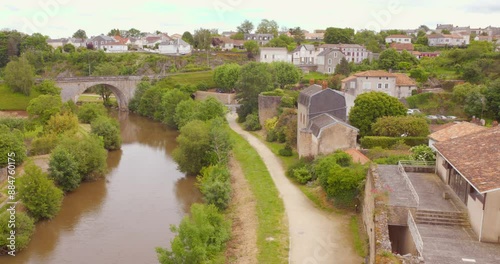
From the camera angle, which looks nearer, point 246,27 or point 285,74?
point 285,74

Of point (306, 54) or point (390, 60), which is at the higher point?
point (306, 54)

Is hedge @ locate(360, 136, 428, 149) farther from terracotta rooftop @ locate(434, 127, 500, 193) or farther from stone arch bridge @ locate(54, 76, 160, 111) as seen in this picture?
stone arch bridge @ locate(54, 76, 160, 111)

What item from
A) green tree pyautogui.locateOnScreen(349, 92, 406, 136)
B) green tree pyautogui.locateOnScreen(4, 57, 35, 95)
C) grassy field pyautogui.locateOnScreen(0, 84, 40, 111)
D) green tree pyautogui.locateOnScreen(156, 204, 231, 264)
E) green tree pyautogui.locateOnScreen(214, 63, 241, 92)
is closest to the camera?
green tree pyautogui.locateOnScreen(156, 204, 231, 264)

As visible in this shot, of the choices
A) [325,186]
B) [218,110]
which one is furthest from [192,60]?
[325,186]

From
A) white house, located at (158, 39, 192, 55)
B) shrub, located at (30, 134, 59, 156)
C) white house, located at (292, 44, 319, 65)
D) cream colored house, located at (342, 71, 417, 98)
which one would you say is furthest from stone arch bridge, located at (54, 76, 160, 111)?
cream colored house, located at (342, 71, 417, 98)

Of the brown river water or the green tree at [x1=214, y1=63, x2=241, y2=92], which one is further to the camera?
the green tree at [x1=214, y1=63, x2=241, y2=92]

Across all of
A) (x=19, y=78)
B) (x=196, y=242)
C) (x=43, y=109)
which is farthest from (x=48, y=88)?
(x=196, y=242)

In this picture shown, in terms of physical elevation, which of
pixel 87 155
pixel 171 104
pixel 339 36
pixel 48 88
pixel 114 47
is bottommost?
pixel 87 155

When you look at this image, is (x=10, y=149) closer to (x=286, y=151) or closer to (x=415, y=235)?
(x=286, y=151)
